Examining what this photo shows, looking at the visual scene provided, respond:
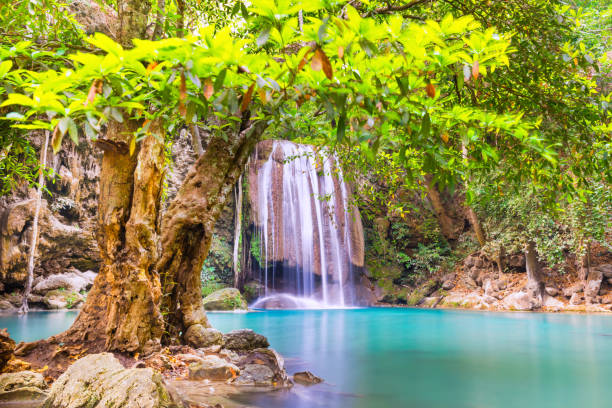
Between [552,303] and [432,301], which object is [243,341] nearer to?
[552,303]

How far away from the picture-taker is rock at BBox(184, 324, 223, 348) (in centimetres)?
477

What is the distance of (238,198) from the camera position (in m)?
19.2

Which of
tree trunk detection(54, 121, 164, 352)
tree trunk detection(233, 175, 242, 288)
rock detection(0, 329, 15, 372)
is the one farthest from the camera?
tree trunk detection(233, 175, 242, 288)

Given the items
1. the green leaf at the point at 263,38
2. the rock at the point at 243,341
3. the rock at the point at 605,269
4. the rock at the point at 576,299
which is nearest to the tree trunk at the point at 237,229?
the rock at the point at 243,341

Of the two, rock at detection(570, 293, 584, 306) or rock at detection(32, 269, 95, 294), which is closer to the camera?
rock at detection(570, 293, 584, 306)

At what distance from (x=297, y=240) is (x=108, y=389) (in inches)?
633

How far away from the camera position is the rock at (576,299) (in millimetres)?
13805

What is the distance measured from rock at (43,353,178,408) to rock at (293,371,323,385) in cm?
206

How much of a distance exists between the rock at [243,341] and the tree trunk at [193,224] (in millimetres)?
586

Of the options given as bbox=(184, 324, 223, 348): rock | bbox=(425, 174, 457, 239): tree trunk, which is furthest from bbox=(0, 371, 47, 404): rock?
bbox=(425, 174, 457, 239): tree trunk

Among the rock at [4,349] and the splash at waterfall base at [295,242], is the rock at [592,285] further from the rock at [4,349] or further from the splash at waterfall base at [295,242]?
the rock at [4,349]

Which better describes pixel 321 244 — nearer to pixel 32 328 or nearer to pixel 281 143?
pixel 281 143

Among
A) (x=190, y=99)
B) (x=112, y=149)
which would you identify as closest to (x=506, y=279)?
(x=112, y=149)

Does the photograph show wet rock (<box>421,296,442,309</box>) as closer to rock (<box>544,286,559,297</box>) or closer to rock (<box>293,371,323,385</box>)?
rock (<box>544,286,559,297</box>)
